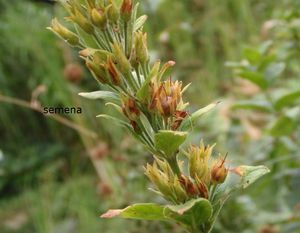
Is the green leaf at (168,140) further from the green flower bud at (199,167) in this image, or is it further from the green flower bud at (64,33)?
the green flower bud at (64,33)

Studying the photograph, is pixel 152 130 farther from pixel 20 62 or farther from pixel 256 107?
pixel 20 62

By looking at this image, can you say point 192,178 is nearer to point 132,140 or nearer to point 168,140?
point 168,140

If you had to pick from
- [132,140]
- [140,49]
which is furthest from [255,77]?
[140,49]

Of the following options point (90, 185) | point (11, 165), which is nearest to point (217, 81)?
point (90, 185)

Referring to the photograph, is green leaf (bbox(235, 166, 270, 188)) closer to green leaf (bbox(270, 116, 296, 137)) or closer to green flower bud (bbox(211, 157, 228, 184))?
green flower bud (bbox(211, 157, 228, 184))

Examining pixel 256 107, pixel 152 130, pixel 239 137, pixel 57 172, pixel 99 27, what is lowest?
pixel 57 172

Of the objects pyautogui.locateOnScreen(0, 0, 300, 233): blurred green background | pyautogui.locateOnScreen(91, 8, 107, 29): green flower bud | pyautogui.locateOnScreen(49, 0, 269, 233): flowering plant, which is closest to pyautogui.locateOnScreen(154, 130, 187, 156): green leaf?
pyautogui.locateOnScreen(49, 0, 269, 233): flowering plant

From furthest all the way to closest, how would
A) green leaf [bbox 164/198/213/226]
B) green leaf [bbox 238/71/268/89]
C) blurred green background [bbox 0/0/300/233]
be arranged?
blurred green background [bbox 0/0/300/233] < green leaf [bbox 238/71/268/89] < green leaf [bbox 164/198/213/226]
